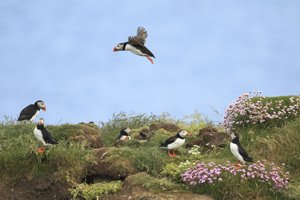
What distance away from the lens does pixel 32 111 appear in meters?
20.2

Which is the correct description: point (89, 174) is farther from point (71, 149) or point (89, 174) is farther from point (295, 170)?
point (295, 170)

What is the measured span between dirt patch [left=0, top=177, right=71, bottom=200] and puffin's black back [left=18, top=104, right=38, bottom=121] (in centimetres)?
655

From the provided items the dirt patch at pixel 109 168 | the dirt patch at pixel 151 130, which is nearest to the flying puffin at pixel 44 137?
the dirt patch at pixel 109 168

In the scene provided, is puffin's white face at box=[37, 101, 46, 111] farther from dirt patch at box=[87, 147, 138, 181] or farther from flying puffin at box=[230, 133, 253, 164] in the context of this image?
flying puffin at box=[230, 133, 253, 164]

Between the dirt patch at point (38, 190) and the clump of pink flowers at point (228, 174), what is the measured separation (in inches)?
117

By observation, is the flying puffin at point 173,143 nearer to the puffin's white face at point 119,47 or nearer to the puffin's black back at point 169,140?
the puffin's black back at point 169,140

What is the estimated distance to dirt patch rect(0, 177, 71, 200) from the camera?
44.1 ft

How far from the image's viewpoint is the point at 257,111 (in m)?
16.5

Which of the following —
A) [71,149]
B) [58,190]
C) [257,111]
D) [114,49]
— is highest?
[114,49]

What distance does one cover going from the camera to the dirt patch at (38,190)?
1344 cm

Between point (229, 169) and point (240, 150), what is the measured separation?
1.12m

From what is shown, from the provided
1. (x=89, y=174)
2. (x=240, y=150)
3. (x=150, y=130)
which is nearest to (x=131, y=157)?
(x=89, y=174)

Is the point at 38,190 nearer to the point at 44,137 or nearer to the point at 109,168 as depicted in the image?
the point at 44,137

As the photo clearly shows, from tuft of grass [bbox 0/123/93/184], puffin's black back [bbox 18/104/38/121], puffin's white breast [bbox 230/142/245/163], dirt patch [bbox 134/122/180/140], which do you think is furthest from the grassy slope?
puffin's black back [bbox 18/104/38/121]
